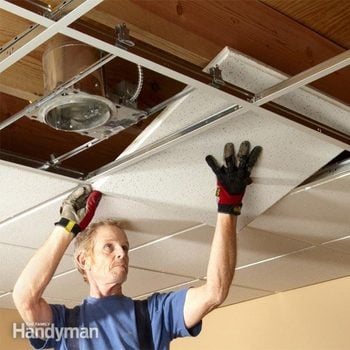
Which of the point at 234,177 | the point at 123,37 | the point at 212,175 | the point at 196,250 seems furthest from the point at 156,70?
the point at 196,250

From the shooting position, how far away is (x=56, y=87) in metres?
1.80

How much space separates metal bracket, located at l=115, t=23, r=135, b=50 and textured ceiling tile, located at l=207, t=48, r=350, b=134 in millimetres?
344

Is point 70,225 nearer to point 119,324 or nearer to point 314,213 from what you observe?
point 119,324

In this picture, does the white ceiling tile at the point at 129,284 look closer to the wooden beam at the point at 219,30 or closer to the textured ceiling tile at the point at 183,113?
the textured ceiling tile at the point at 183,113

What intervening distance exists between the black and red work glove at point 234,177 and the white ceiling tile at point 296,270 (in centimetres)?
137

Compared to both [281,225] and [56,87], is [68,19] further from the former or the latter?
[281,225]

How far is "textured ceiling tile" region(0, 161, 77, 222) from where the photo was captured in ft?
7.89

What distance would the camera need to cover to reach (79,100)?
1.86 m

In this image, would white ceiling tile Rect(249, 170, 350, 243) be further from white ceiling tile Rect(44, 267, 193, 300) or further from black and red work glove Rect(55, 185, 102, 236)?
white ceiling tile Rect(44, 267, 193, 300)

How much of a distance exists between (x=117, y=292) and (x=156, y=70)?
3.10ft

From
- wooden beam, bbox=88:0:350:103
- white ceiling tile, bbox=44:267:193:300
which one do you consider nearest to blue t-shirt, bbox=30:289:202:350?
wooden beam, bbox=88:0:350:103

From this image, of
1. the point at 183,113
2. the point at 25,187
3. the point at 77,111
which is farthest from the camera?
the point at 25,187

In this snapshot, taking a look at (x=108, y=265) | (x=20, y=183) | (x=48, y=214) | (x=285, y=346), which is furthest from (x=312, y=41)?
(x=285, y=346)

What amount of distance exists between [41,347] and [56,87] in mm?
966
